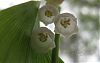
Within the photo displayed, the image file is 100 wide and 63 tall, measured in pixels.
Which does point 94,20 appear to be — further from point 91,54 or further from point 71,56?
point 71,56

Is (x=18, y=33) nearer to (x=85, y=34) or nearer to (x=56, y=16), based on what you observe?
(x=56, y=16)

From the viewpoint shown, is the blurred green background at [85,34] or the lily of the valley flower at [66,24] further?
the blurred green background at [85,34]

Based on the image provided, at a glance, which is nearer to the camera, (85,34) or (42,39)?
(42,39)

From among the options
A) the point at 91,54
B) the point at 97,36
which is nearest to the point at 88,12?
the point at 97,36

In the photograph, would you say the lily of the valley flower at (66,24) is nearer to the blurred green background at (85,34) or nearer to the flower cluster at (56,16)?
the flower cluster at (56,16)

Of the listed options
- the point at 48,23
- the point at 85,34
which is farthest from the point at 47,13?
the point at 85,34

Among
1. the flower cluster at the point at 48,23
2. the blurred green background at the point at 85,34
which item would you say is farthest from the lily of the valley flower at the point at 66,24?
the blurred green background at the point at 85,34
